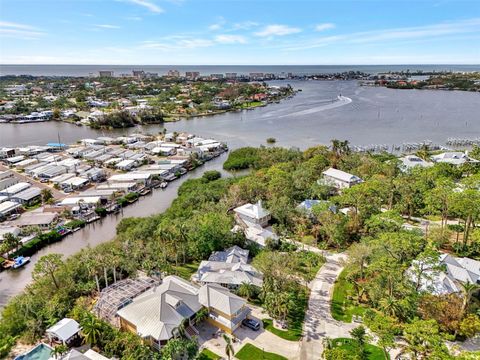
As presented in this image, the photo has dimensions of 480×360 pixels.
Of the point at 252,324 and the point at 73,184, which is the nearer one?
the point at 252,324

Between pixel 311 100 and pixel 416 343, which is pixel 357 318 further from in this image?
pixel 311 100

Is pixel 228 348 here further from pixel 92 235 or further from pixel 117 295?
pixel 92 235

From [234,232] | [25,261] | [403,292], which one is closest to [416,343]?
[403,292]

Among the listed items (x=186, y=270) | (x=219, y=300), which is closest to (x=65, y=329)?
(x=219, y=300)

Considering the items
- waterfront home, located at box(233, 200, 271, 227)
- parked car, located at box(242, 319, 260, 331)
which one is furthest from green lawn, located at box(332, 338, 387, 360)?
waterfront home, located at box(233, 200, 271, 227)

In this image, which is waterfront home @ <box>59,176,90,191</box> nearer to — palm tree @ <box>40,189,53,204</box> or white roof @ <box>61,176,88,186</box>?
white roof @ <box>61,176,88,186</box>

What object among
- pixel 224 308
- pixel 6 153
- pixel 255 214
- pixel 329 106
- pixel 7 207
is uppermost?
pixel 329 106
